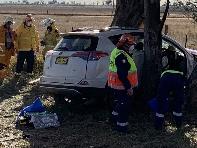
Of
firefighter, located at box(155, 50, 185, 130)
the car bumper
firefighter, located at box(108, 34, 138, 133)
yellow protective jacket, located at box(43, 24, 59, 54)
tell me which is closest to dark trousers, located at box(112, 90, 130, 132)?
firefighter, located at box(108, 34, 138, 133)

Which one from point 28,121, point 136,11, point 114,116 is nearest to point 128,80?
point 114,116

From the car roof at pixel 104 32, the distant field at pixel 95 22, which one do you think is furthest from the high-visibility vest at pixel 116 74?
the distant field at pixel 95 22

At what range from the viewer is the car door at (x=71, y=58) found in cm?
948

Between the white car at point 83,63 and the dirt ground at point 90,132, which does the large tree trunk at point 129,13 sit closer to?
the white car at point 83,63

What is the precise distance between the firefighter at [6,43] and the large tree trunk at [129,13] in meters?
3.26

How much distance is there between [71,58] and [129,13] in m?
3.61

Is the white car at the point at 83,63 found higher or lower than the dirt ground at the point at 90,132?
higher

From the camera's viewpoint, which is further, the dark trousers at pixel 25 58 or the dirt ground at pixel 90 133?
the dark trousers at pixel 25 58

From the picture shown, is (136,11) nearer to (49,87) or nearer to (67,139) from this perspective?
(49,87)

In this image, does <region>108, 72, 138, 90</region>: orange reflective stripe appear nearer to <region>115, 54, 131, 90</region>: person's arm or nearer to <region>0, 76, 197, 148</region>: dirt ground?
<region>115, 54, 131, 90</region>: person's arm

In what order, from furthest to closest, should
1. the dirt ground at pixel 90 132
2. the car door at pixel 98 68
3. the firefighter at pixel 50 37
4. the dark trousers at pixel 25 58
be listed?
1. the firefighter at pixel 50 37
2. the dark trousers at pixel 25 58
3. the car door at pixel 98 68
4. the dirt ground at pixel 90 132

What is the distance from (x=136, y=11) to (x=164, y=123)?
4.30 meters

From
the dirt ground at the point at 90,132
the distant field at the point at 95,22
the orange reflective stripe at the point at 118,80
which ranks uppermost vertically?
the orange reflective stripe at the point at 118,80

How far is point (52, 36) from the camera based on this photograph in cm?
1596
